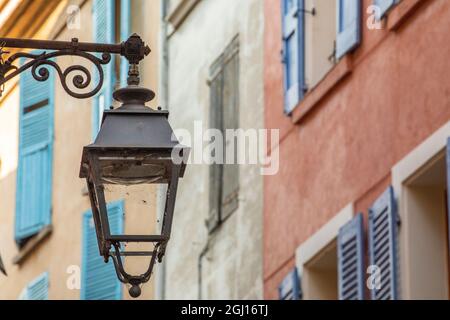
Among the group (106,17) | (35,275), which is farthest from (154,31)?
(35,275)

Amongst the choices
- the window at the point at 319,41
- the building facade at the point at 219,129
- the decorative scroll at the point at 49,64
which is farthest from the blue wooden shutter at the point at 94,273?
the decorative scroll at the point at 49,64

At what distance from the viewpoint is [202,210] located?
59.7 ft

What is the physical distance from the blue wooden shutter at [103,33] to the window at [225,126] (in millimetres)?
1558

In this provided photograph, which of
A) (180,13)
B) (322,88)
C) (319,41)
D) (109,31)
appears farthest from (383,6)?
(109,31)

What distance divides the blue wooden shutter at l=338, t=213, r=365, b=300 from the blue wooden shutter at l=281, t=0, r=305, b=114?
1.73m

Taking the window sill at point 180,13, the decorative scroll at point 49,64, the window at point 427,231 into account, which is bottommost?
the decorative scroll at point 49,64

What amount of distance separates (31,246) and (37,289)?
2.34ft

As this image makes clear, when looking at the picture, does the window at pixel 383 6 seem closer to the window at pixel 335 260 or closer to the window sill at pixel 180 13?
the window at pixel 335 260

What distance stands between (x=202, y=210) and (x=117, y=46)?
939cm

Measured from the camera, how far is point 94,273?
2053 centimetres

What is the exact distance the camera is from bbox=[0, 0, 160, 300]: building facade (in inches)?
798

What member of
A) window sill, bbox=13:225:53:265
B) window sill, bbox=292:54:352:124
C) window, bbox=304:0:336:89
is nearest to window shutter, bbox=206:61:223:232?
window sill, bbox=292:54:352:124

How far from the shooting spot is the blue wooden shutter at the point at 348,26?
1434 centimetres

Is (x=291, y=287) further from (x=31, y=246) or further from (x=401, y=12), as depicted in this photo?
(x=31, y=246)
